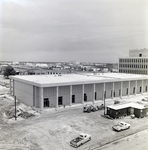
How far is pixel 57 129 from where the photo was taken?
24.8 meters

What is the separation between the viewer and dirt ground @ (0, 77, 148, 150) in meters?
20.2

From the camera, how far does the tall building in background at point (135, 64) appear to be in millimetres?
72881

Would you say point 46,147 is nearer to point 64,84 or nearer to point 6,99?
point 64,84

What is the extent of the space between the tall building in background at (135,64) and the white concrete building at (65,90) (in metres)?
25.4

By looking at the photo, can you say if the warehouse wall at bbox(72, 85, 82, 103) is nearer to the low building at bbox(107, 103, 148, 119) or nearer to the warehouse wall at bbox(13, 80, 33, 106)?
the warehouse wall at bbox(13, 80, 33, 106)

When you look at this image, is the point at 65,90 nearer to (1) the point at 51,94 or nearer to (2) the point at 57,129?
(1) the point at 51,94

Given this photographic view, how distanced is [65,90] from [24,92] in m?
9.40

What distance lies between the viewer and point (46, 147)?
19453 millimetres

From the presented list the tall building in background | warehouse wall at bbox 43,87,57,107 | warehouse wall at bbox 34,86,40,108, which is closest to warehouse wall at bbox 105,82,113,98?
warehouse wall at bbox 43,87,57,107

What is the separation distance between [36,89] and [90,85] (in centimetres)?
1217

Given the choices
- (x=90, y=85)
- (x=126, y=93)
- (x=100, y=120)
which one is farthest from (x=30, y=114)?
(x=126, y=93)

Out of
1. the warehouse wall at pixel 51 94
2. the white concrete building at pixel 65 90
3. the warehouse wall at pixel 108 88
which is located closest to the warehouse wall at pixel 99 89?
the white concrete building at pixel 65 90

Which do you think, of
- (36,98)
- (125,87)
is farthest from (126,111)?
(125,87)

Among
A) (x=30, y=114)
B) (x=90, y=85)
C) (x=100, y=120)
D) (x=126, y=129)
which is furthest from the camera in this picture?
(x=90, y=85)
